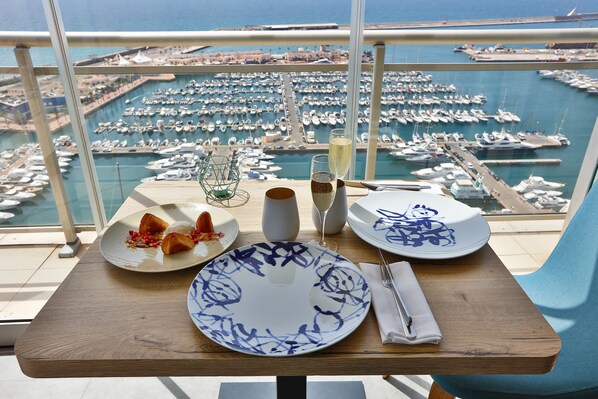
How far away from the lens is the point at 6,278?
2.09 metres

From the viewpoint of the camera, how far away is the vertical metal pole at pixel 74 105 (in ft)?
5.94

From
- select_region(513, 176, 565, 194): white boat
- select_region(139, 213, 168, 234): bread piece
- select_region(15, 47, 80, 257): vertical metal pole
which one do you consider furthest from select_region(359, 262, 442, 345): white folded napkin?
select_region(513, 176, 565, 194): white boat

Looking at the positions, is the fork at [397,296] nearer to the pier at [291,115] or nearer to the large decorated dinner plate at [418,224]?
the large decorated dinner plate at [418,224]

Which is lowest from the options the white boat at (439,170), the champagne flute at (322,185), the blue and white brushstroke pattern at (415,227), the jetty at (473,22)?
the white boat at (439,170)

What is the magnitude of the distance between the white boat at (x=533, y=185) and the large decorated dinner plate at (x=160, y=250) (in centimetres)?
219

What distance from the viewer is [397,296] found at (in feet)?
2.74

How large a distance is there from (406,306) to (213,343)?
1.19ft

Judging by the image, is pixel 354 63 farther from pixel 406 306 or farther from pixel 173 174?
pixel 406 306

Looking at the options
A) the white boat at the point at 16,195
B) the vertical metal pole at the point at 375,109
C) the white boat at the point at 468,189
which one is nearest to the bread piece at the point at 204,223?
the vertical metal pole at the point at 375,109

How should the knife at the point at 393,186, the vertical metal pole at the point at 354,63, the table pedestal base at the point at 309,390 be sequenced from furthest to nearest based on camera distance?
the vertical metal pole at the point at 354,63, the table pedestal base at the point at 309,390, the knife at the point at 393,186

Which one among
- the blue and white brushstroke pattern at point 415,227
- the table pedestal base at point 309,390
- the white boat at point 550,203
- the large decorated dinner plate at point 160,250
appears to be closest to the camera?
the large decorated dinner plate at point 160,250

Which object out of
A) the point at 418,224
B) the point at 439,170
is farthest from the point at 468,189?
the point at 418,224

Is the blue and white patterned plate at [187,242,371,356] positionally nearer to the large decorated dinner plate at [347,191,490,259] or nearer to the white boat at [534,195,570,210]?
the large decorated dinner plate at [347,191,490,259]

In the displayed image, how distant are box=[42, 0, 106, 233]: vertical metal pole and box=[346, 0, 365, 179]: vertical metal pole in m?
1.27
